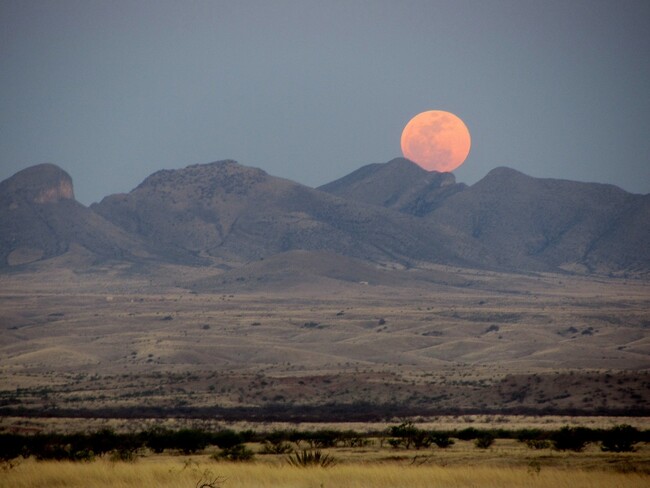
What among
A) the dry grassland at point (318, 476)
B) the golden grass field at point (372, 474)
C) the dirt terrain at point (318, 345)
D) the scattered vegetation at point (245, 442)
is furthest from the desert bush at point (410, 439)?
the dirt terrain at point (318, 345)

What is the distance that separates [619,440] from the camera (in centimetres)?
2239

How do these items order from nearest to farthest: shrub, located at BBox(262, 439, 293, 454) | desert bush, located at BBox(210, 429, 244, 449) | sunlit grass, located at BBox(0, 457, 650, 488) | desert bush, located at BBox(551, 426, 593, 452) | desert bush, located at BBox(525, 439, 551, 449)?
sunlit grass, located at BBox(0, 457, 650, 488) < desert bush, located at BBox(551, 426, 593, 452) < shrub, located at BBox(262, 439, 293, 454) < desert bush, located at BBox(525, 439, 551, 449) < desert bush, located at BBox(210, 429, 244, 449)

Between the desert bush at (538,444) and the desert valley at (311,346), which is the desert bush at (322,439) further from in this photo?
the desert bush at (538,444)

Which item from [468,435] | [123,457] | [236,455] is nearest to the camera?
[236,455]

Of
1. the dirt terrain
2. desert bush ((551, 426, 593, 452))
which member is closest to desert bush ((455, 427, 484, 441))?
desert bush ((551, 426, 593, 452))

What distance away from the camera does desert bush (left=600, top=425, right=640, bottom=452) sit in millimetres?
21594

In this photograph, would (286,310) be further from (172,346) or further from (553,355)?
(553,355)

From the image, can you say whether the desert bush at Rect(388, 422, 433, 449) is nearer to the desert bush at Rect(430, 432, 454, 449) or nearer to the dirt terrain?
the desert bush at Rect(430, 432, 454, 449)

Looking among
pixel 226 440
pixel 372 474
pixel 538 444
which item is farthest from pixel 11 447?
pixel 538 444

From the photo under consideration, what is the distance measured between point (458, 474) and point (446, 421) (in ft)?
79.0

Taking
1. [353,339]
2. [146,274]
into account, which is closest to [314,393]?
[353,339]

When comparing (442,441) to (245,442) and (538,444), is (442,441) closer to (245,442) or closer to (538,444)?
(538,444)

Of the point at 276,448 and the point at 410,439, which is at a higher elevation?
the point at 276,448

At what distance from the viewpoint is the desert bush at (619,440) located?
21594mm
